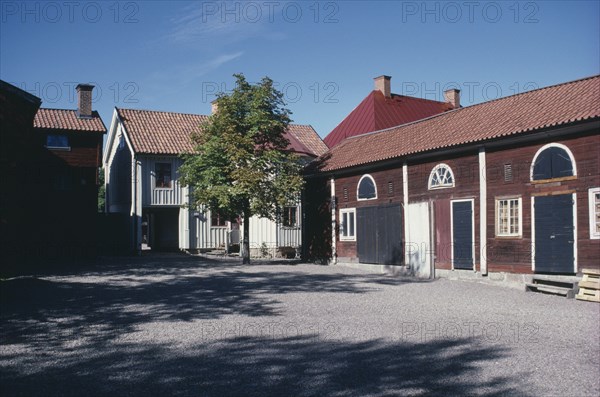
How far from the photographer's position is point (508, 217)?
52.2 feet

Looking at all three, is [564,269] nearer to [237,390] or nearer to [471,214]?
[471,214]

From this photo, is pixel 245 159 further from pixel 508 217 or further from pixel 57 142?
pixel 57 142

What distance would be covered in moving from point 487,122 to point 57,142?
70.5 feet

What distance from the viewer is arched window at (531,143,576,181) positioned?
47.2ft

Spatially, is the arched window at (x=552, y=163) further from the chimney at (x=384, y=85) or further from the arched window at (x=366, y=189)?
the chimney at (x=384, y=85)

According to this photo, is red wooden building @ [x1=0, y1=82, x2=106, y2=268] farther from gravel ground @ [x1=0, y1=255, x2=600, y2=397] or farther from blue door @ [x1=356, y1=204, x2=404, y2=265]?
blue door @ [x1=356, y1=204, x2=404, y2=265]

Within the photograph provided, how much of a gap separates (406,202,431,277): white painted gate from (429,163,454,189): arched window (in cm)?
74

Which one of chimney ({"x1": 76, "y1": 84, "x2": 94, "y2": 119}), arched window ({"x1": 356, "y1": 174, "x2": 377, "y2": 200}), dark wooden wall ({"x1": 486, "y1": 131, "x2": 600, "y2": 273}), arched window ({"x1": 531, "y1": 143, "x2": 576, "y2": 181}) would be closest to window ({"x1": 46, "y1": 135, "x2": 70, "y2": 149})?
chimney ({"x1": 76, "y1": 84, "x2": 94, "y2": 119})

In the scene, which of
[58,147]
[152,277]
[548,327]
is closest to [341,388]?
[548,327]

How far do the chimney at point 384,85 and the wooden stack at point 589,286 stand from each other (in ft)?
80.9

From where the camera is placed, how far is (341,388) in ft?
20.1

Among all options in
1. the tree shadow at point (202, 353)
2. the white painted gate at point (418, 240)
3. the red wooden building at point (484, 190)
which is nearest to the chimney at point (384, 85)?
the red wooden building at point (484, 190)

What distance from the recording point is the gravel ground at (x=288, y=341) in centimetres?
629

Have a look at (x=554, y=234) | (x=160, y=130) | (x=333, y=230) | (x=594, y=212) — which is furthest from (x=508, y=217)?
(x=160, y=130)
